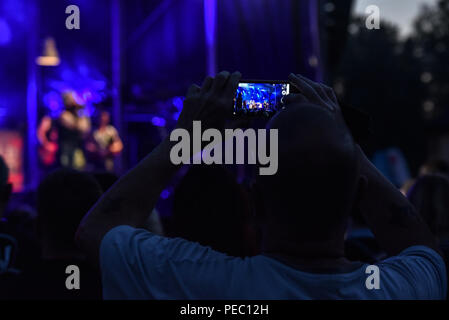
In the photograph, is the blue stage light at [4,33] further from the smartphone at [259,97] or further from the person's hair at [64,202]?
the smartphone at [259,97]

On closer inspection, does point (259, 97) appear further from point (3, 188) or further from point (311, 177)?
point (3, 188)

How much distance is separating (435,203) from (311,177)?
2134 millimetres

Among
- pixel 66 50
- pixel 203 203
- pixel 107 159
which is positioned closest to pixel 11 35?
pixel 66 50

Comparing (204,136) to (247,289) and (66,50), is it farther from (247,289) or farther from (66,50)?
(66,50)

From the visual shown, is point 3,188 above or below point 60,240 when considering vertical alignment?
above

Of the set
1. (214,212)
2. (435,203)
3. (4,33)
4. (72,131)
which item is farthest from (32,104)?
(214,212)

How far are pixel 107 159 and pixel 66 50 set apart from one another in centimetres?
275

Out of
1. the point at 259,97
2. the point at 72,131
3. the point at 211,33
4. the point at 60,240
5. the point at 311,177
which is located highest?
the point at 211,33

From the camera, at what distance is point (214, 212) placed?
68.6 inches

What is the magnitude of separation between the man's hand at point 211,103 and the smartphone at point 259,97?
19cm

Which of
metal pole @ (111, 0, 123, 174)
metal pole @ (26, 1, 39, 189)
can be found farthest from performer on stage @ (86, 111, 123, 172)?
metal pole @ (26, 1, 39, 189)

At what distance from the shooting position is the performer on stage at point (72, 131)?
35.1ft

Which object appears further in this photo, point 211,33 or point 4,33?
point 4,33

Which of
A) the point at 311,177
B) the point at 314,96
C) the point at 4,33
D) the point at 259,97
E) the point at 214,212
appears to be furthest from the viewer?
the point at 4,33
